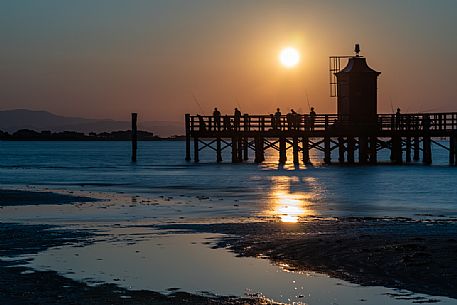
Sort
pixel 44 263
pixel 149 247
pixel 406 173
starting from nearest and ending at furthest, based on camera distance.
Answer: pixel 44 263 < pixel 149 247 < pixel 406 173

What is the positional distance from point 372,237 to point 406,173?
31290 mm

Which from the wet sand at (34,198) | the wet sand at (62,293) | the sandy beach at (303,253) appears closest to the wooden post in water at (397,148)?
the wet sand at (34,198)

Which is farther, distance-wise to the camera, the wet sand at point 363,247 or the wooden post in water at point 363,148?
the wooden post in water at point 363,148

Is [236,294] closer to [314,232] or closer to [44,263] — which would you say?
[44,263]

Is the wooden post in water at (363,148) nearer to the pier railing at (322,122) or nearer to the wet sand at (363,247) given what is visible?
the pier railing at (322,122)

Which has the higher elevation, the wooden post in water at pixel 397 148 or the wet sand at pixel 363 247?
the wooden post in water at pixel 397 148

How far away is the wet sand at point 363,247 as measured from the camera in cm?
1257

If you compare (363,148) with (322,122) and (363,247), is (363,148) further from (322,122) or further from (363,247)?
(363,247)

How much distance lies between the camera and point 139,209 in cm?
2444

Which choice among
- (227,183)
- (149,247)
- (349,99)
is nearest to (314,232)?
(149,247)

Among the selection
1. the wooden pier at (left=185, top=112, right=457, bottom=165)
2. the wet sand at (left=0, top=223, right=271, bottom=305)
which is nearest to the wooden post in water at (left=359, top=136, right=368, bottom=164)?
the wooden pier at (left=185, top=112, right=457, bottom=165)

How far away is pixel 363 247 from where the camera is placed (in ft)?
50.5

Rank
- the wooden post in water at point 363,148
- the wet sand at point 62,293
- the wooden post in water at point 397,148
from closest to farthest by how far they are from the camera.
A: the wet sand at point 62,293
the wooden post in water at point 363,148
the wooden post in water at point 397,148

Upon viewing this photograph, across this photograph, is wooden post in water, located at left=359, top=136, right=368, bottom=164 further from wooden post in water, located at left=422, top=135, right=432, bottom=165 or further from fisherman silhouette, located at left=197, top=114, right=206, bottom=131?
fisherman silhouette, located at left=197, top=114, right=206, bottom=131
